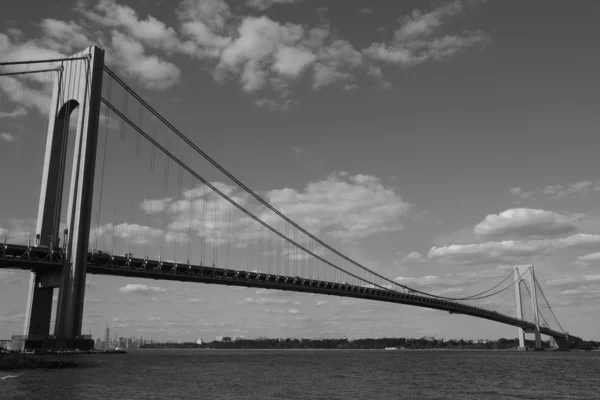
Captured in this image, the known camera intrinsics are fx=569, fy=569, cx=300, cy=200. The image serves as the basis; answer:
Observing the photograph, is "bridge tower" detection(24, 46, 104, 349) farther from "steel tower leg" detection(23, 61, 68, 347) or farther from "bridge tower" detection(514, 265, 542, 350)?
"bridge tower" detection(514, 265, 542, 350)

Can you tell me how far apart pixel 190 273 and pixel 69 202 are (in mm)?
17133

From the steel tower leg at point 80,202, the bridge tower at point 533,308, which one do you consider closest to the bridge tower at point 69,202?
the steel tower leg at point 80,202

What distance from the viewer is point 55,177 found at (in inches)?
2013

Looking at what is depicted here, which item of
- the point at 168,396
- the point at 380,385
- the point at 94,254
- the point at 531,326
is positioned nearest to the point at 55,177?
the point at 94,254

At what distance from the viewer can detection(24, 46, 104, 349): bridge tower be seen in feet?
150

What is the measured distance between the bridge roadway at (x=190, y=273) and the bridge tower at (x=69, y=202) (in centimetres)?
170

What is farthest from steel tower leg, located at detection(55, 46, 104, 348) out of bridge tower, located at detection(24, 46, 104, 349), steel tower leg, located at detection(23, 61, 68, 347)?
steel tower leg, located at detection(23, 61, 68, 347)

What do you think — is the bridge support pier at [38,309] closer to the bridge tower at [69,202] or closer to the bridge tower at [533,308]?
the bridge tower at [69,202]

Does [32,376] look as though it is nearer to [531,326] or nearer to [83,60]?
[83,60]

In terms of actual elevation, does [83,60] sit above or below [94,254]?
above

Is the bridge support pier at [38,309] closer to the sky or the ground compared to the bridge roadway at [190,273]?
closer to the ground

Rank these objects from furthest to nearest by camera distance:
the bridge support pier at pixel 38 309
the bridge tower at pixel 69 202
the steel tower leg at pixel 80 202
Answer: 1. the bridge support pier at pixel 38 309
2. the bridge tower at pixel 69 202
3. the steel tower leg at pixel 80 202

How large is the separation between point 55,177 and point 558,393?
43.2 m

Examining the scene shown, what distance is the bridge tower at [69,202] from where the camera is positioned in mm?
45656
